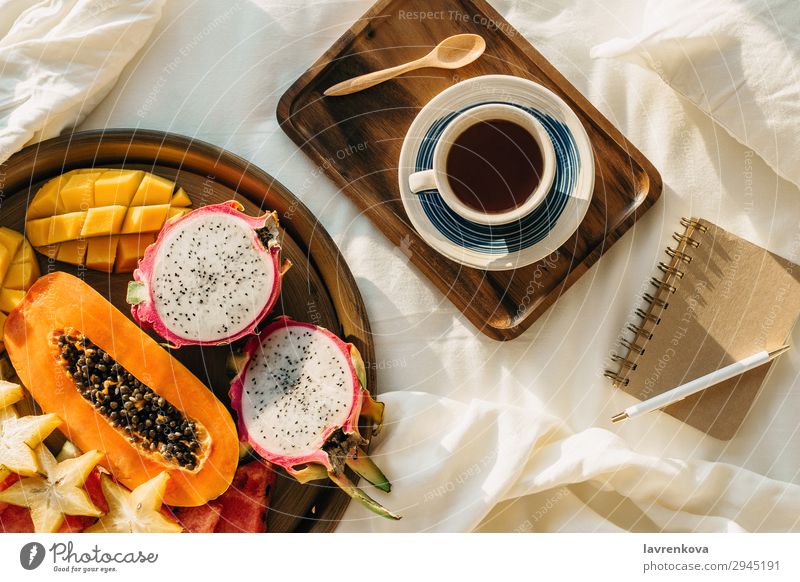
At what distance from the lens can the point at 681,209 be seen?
94 cm

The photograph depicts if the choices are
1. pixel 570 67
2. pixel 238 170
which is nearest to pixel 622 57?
pixel 570 67

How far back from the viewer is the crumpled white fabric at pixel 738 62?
86 cm

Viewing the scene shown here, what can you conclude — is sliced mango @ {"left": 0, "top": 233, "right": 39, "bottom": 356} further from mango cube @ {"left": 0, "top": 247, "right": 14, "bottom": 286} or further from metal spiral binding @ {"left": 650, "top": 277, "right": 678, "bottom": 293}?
metal spiral binding @ {"left": 650, "top": 277, "right": 678, "bottom": 293}

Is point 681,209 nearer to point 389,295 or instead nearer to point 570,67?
point 570,67

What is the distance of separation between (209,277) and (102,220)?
0.15 metres

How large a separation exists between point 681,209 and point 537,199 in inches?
9.4

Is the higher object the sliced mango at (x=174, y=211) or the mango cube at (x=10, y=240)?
the sliced mango at (x=174, y=211)

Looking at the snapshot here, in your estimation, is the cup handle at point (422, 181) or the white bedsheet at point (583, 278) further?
the white bedsheet at point (583, 278)

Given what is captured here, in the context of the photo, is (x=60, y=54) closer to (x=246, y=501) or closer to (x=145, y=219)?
(x=145, y=219)

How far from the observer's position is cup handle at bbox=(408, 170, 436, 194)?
2.69ft

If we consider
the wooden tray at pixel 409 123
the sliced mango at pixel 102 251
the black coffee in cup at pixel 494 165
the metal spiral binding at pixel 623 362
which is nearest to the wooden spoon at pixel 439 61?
the wooden tray at pixel 409 123

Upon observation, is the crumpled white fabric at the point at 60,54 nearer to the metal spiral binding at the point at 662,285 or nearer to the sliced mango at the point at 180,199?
the sliced mango at the point at 180,199
